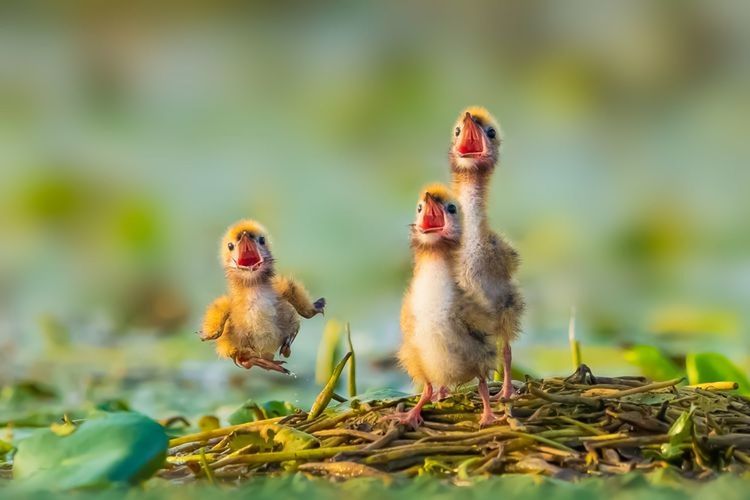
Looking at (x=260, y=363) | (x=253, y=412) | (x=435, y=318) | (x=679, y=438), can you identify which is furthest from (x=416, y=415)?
(x=253, y=412)

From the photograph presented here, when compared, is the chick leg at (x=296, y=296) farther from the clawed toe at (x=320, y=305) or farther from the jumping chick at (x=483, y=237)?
the jumping chick at (x=483, y=237)

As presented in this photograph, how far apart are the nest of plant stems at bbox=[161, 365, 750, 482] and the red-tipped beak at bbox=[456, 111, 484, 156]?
1.58 ft

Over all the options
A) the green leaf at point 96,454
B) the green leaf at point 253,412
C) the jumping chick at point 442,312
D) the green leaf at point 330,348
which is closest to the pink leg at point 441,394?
the jumping chick at point 442,312

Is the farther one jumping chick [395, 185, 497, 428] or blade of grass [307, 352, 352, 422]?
blade of grass [307, 352, 352, 422]

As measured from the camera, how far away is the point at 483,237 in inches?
110

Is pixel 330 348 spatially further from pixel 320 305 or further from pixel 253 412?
pixel 320 305

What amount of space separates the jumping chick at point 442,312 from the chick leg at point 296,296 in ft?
0.72

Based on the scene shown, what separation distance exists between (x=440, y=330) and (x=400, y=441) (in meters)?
0.26

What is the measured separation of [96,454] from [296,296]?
0.50m

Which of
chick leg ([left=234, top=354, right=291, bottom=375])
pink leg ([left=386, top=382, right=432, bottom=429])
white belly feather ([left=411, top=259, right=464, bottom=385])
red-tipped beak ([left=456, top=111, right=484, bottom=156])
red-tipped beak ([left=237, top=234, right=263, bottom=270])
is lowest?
pink leg ([left=386, top=382, right=432, bottom=429])

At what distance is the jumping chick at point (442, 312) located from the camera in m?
2.55

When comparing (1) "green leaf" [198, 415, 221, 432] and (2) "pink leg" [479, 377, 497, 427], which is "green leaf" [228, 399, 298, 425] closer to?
(1) "green leaf" [198, 415, 221, 432]

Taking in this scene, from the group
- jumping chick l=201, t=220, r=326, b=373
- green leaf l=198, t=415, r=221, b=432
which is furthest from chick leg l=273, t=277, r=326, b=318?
green leaf l=198, t=415, r=221, b=432

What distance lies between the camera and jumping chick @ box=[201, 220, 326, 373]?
104 inches
